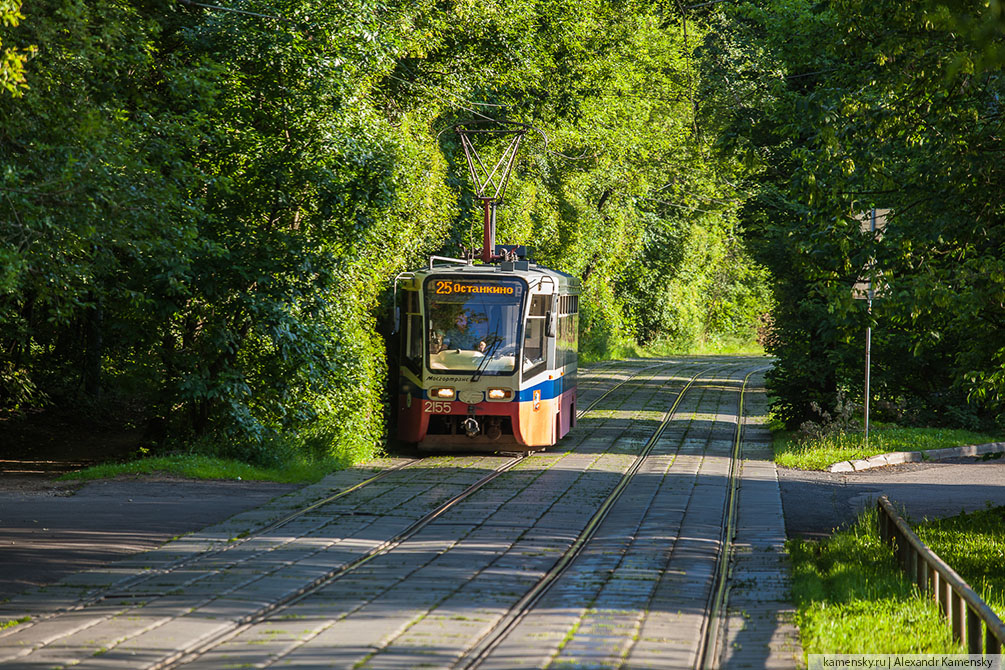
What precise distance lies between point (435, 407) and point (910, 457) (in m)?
8.37

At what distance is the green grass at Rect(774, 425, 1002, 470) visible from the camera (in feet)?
66.3

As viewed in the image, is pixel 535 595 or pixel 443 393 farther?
pixel 443 393

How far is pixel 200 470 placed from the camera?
16781 millimetres

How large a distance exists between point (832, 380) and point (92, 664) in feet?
64.1

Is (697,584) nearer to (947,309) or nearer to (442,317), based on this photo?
(947,309)

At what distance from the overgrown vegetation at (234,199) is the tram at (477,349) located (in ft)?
2.46

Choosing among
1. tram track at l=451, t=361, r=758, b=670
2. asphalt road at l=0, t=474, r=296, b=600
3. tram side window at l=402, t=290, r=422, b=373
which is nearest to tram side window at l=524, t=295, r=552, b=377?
tram side window at l=402, t=290, r=422, b=373

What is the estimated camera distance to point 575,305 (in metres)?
24.5

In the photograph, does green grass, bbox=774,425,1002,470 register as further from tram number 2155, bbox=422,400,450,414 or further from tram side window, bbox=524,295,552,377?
tram number 2155, bbox=422,400,450,414

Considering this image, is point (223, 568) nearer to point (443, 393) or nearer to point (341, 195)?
point (341, 195)

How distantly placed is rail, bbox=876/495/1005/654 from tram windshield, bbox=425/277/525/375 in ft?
28.9

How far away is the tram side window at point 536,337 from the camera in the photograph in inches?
787

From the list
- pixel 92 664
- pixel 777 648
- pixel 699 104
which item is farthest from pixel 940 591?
pixel 699 104

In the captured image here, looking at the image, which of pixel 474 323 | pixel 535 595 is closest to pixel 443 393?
pixel 474 323
